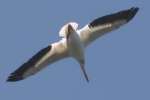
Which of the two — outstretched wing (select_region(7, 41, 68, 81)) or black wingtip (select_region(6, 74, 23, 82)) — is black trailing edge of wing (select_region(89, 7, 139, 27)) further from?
black wingtip (select_region(6, 74, 23, 82))

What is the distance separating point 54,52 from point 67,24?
132 centimetres

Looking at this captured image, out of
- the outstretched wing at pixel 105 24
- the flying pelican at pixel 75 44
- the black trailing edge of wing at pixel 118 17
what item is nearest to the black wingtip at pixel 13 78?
the flying pelican at pixel 75 44

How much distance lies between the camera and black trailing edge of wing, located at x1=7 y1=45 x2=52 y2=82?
55.4 metres

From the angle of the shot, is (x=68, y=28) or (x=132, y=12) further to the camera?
(x=132, y=12)

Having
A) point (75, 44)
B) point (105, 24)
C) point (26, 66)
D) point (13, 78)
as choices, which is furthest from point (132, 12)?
point (13, 78)

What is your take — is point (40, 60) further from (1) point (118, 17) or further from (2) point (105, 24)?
(1) point (118, 17)

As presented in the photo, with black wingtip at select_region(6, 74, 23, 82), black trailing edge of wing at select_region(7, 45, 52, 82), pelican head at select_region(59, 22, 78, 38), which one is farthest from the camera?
black wingtip at select_region(6, 74, 23, 82)

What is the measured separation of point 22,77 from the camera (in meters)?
55.7

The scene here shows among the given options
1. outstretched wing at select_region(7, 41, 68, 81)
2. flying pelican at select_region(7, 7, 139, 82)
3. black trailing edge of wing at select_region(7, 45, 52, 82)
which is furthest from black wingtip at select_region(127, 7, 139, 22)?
black trailing edge of wing at select_region(7, 45, 52, 82)

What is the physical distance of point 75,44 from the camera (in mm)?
55375

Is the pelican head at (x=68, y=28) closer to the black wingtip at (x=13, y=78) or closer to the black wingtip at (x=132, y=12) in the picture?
the black wingtip at (x=132, y=12)

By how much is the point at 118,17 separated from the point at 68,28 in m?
1.67

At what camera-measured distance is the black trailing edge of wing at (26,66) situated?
55.4m

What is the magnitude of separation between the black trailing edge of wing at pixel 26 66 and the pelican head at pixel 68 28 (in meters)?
0.88
